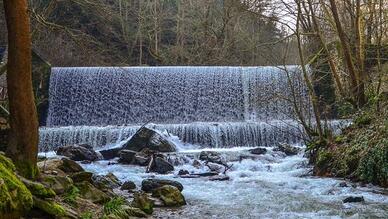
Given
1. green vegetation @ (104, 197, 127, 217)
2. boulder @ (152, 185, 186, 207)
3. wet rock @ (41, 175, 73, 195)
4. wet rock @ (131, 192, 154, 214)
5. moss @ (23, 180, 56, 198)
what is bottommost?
boulder @ (152, 185, 186, 207)

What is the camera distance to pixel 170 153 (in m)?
12.4

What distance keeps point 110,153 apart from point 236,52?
15.4m

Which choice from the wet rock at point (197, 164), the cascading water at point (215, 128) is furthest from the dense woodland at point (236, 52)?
the wet rock at point (197, 164)

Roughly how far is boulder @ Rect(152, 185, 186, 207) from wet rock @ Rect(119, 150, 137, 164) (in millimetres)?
4286

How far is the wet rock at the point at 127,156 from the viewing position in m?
11.7

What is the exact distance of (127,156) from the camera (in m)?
11.7

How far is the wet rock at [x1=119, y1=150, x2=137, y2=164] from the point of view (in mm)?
11656

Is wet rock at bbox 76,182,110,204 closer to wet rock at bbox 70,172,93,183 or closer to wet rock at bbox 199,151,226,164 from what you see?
wet rock at bbox 70,172,93,183

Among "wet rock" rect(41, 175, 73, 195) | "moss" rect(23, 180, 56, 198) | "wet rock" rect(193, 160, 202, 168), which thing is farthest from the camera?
"wet rock" rect(193, 160, 202, 168)

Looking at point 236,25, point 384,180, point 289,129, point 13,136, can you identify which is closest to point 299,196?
point 384,180

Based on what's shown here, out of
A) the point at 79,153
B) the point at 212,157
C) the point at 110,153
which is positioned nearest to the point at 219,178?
the point at 212,157

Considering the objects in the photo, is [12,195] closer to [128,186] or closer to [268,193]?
[128,186]

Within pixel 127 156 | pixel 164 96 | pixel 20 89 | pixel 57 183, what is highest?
pixel 20 89

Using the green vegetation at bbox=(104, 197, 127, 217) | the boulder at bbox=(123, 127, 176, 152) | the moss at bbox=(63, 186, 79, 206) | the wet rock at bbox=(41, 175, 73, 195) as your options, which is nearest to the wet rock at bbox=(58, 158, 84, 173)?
the wet rock at bbox=(41, 175, 73, 195)
